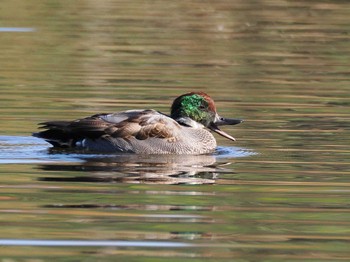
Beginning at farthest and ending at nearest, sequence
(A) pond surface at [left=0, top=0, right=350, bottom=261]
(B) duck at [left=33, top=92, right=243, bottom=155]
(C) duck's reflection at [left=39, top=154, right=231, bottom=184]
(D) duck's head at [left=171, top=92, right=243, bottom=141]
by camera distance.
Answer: (D) duck's head at [left=171, top=92, right=243, bottom=141] < (B) duck at [left=33, top=92, right=243, bottom=155] < (C) duck's reflection at [left=39, top=154, right=231, bottom=184] < (A) pond surface at [left=0, top=0, right=350, bottom=261]

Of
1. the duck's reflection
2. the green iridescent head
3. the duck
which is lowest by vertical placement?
the duck's reflection

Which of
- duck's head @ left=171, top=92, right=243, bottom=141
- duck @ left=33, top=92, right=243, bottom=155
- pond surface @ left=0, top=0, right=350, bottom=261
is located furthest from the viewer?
duck's head @ left=171, top=92, right=243, bottom=141

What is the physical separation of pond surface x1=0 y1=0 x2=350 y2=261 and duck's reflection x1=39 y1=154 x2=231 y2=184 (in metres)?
0.02

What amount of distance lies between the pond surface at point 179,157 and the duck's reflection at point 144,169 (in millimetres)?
19

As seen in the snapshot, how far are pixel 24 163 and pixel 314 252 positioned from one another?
470 cm

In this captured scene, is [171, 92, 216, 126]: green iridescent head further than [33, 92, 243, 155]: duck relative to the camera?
Yes

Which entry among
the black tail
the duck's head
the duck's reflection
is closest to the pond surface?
the duck's reflection

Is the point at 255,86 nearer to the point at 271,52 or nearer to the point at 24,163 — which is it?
the point at 271,52

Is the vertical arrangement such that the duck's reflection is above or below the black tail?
below

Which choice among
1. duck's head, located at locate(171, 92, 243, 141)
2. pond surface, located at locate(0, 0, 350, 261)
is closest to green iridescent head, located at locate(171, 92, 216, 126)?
duck's head, located at locate(171, 92, 243, 141)

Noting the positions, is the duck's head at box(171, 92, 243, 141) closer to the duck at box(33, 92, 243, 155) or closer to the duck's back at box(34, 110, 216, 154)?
the duck at box(33, 92, 243, 155)

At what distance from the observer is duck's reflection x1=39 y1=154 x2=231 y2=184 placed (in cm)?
1179

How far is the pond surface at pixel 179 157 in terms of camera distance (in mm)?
9070

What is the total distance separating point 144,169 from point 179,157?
1.06 metres
